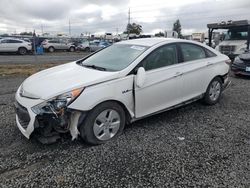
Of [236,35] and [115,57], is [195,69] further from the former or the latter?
[236,35]

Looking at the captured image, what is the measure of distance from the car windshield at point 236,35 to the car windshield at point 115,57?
10.3m

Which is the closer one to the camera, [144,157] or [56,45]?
[144,157]

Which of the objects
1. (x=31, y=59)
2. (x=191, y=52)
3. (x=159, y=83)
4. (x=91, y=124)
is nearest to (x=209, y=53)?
(x=191, y=52)

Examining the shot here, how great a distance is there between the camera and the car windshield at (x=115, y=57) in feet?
12.9

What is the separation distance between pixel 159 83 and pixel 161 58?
483 millimetres

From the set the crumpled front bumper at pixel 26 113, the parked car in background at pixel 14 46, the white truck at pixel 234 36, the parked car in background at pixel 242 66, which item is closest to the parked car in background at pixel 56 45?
the parked car in background at pixel 14 46

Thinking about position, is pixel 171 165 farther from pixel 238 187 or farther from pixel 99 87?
pixel 99 87

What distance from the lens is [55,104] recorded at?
124 inches

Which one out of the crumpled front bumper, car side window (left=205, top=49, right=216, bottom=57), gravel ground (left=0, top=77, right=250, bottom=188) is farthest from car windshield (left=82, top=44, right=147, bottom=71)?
car side window (left=205, top=49, right=216, bottom=57)

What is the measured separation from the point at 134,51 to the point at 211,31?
35.4 ft

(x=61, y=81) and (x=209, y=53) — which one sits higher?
(x=209, y=53)

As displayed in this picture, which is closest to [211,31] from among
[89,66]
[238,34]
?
[238,34]

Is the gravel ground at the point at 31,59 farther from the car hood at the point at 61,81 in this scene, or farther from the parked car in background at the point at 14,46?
the car hood at the point at 61,81

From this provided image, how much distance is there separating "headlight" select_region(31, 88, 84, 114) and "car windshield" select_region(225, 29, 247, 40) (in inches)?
474
